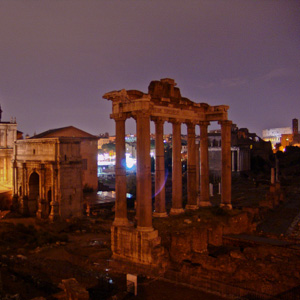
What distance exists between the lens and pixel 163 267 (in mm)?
12750

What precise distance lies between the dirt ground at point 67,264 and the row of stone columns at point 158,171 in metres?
2.18

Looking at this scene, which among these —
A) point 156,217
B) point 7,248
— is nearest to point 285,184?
point 156,217

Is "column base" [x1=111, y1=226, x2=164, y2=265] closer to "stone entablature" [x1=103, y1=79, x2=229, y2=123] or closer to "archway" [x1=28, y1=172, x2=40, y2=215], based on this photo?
"stone entablature" [x1=103, y1=79, x2=229, y2=123]

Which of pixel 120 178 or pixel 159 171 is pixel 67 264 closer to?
pixel 120 178

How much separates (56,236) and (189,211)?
8.31 m

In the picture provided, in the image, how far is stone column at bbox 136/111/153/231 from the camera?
13.3 meters

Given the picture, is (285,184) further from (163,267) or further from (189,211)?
(163,267)

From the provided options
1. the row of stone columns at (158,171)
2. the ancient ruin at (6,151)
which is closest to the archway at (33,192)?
the ancient ruin at (6,151)

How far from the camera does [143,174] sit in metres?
13.5

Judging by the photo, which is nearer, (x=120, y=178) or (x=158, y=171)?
(x=120, y=178)

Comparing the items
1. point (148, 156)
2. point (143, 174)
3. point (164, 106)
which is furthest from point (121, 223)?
point (164, 106)

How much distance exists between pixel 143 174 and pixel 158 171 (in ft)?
9.14

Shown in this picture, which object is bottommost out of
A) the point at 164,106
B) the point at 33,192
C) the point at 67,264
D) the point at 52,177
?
the point at 67,264

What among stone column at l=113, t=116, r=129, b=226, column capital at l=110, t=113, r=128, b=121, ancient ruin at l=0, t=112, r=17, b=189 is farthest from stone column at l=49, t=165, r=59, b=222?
ancient ruin at l=0, t=112, r=17, b=189
